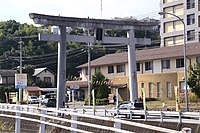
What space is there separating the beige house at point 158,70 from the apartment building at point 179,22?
16702mm

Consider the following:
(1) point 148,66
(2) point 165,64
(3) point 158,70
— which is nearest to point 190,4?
(1) point 148,66

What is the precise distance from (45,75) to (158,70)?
3986cm

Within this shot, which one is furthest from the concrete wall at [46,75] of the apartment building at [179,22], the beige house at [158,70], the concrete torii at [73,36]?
the concrete torii at [73,36]

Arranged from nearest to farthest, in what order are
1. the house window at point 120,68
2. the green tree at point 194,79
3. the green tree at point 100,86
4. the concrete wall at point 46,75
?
the green tree at point 194,79 → the green tree at point 100,86 → the house window at point 120,68 → the concrete wall at point 46,75

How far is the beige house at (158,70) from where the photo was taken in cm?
6412

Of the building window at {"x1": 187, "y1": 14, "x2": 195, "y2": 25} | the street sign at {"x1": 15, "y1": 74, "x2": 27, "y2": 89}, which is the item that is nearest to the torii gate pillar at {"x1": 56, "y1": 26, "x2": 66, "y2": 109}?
the street sign at {"x1": 15, "y1": 74, "x2": 27, "y2": 89}

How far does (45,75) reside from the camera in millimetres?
103312

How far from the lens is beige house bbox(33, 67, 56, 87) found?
332ft

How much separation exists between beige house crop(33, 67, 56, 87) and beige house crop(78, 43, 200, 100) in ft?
84.8

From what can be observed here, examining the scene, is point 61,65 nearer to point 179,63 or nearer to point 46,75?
point 179,63

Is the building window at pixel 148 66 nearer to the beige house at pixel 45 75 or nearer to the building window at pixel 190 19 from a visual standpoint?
the building window at pixel 190 19

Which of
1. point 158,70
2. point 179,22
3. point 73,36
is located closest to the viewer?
point 73,36

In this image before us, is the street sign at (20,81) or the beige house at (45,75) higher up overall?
the beige house at (45,75)

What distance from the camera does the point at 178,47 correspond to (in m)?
71.9
